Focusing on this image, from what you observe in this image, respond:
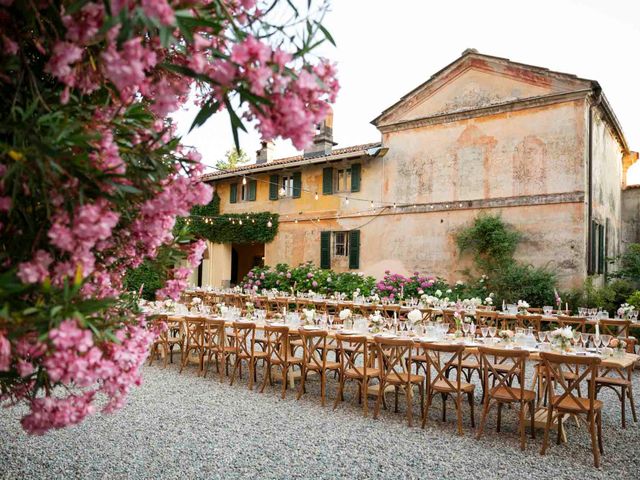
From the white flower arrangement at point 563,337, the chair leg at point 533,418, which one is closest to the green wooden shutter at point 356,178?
the white flower arrangement at point 563,337

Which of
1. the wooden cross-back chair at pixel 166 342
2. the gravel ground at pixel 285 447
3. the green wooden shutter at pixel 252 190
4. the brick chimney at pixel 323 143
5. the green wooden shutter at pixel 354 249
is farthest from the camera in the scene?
the green wooden shutter at pixel 252 190

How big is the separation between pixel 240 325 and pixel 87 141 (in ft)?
18.0

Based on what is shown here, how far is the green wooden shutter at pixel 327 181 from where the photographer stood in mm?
17859

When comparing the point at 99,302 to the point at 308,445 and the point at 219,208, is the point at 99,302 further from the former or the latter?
the point at 219,208

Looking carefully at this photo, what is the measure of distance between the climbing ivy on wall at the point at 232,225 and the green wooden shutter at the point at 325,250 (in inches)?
87.5

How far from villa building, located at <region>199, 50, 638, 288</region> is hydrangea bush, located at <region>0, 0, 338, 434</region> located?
41.4 ft

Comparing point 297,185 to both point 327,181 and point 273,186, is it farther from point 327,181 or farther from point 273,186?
point 327,181

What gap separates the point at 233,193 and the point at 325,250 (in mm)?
5267

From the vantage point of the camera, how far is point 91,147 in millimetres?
1916

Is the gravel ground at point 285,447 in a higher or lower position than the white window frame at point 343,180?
lower

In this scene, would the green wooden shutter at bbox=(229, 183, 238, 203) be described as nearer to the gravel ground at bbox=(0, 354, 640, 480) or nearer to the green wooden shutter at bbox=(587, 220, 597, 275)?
the green wooden shutter at bbox=(587, 220, 597, 275)

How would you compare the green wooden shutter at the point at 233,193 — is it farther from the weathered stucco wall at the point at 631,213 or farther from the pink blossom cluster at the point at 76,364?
the pink blossom cluster at the point at 76,364

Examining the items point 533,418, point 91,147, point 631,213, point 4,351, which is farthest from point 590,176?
point 4,351

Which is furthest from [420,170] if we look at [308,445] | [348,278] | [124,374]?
[124,374]
